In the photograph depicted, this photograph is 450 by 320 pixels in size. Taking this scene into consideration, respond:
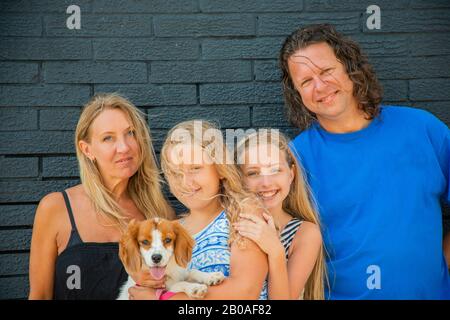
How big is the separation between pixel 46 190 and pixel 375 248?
1.93 meters

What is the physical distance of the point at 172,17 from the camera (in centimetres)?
330

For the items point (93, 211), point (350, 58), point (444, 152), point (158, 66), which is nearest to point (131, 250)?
point (93, 211)

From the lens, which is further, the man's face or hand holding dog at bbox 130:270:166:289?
the man's face

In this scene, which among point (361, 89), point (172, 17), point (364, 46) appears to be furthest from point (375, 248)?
point (172, 17)

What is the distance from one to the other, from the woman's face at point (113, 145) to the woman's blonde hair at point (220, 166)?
0.63ft

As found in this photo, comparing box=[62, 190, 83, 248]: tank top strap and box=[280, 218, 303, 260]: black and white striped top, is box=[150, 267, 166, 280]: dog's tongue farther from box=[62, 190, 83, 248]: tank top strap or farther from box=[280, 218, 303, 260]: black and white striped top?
box=[280, 218, 303, 260]: black and white striped top

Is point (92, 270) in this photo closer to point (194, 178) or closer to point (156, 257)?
point (156, 257)

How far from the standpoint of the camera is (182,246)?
2344mm

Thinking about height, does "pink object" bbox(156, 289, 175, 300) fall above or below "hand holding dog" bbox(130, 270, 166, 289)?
below

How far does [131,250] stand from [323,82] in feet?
4.32

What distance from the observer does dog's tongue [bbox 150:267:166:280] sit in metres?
2.30

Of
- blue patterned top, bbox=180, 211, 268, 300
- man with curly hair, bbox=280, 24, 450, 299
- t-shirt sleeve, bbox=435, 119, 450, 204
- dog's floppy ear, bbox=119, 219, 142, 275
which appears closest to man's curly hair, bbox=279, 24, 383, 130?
man with curly hair, bbox=280, 24, 450, 299

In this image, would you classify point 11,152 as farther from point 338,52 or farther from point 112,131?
point 338,52

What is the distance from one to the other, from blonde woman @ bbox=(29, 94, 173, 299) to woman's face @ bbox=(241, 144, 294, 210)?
50 cm
